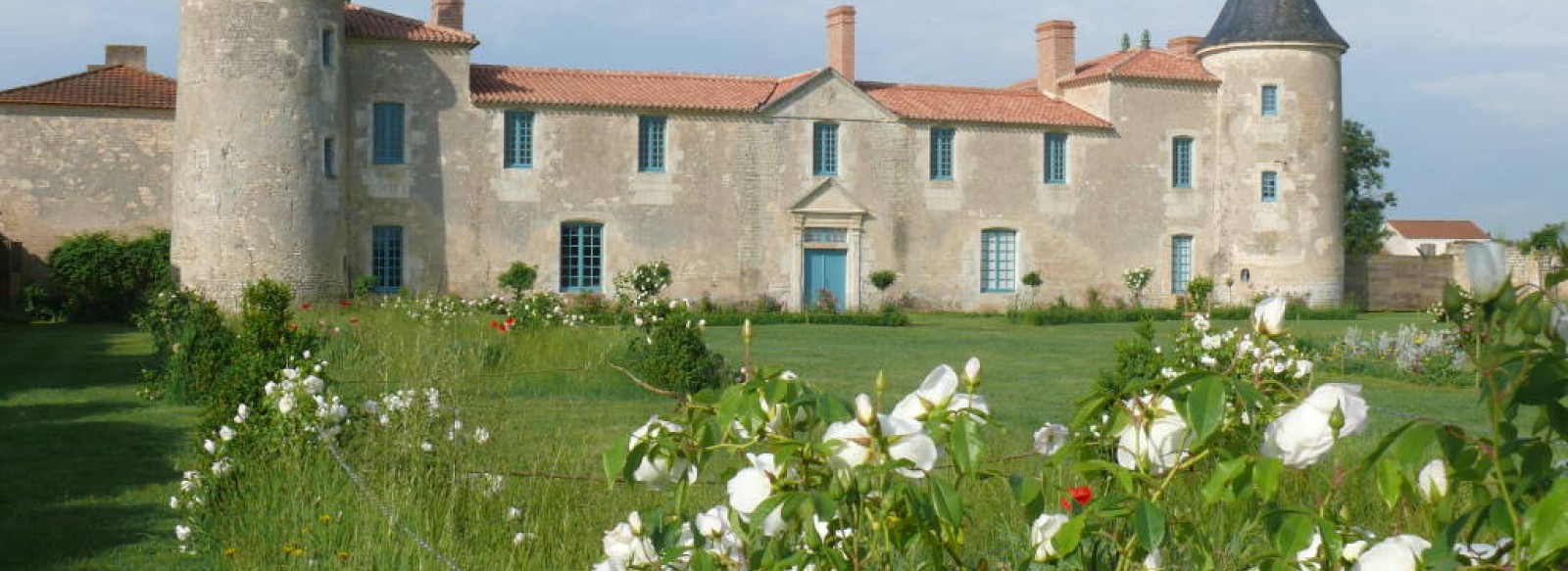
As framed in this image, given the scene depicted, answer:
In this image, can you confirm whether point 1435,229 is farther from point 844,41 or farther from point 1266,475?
point 1266,475

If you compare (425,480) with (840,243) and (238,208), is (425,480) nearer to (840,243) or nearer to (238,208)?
(238,208)

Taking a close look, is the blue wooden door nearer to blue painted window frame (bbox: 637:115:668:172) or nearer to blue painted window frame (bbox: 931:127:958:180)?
blue painted window frame (bbox: 931:127:958:180)

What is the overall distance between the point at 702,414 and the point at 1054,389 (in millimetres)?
11366

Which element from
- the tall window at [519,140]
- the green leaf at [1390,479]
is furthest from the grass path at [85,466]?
the tall window at [519,140]

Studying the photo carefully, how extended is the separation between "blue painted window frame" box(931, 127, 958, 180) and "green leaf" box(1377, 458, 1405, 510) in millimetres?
28784

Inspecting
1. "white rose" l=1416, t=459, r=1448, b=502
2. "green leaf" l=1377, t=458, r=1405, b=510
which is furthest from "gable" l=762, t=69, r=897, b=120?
"green leaf" l=1377, t=458, r=1405, b=510

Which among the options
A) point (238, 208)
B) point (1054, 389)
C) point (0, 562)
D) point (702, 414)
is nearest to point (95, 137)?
point (238, 208)

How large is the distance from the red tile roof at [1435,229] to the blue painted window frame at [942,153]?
50809 mm

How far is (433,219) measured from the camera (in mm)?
27125

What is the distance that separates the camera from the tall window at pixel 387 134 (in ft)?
87.6

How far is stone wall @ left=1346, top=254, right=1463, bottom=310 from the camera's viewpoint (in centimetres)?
3425

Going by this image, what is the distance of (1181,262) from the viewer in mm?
32844

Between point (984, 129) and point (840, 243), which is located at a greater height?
point (984, 129)

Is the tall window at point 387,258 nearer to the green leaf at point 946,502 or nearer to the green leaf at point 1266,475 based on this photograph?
the green leaf at point 946,502
